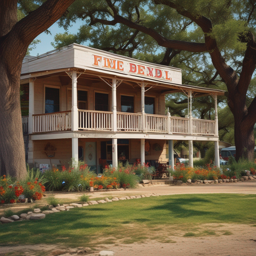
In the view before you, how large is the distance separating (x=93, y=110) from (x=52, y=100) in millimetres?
2736

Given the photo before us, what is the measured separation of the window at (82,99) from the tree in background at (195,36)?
14.9 ft

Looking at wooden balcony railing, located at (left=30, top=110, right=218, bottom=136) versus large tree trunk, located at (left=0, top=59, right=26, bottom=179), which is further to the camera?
wooden balcony railing, located at (left=30, top=110, right=218, bottom=136)

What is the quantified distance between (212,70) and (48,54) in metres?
19.0

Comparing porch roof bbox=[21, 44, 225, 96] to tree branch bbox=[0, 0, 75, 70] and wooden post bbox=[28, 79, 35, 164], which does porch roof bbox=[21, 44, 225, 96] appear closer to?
wooden post bbox=[28, 79, 35, 164]

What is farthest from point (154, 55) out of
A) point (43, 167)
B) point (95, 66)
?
point (43, 167)

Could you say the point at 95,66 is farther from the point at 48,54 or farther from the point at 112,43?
the point at 112,43

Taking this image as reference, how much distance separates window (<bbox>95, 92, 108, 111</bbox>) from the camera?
21.2m

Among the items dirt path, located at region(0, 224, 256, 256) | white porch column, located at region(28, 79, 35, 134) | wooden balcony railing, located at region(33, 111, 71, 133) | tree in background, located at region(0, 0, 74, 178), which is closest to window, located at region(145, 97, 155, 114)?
wooden balcony railing, located at region(33, 111, 71, 133)

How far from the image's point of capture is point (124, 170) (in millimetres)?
15492

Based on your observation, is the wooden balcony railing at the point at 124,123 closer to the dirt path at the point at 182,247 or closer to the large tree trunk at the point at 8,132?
the large tree trunk at the point at 8,132

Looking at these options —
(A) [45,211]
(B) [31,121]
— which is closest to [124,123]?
(B) [31,121]

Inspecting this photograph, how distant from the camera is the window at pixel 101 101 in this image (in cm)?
2123

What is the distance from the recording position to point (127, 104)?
22812 millimetres

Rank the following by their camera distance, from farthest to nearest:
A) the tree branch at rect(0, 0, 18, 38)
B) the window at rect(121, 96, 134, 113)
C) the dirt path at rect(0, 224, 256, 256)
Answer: the window at rect(121, 96, 134, 113)
the tree branch at rect(0, 0, 18, 38)
the dirt path at rect(0, 224, 256, 256)
